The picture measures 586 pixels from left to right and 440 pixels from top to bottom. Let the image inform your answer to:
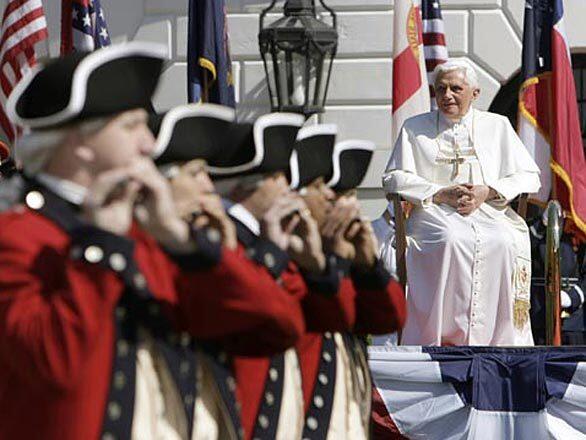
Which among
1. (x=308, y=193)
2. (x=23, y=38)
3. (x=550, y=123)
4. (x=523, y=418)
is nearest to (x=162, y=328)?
(x=308, y=193)

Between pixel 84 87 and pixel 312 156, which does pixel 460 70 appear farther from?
pixel 84 87

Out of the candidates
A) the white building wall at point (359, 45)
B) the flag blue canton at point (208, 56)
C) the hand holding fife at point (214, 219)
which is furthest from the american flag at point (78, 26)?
the hand holding fife at point (214, 219)

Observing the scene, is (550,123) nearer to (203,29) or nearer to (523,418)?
(203,29)

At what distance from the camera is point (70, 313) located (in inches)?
133

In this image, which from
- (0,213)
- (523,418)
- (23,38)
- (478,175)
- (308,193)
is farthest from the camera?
(23,38)

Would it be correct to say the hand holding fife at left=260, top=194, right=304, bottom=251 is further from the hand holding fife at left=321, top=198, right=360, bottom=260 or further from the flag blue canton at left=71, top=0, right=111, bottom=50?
the flag blue canton at left=71, top=0, right=111, bottom=50

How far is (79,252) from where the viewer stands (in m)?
3.41

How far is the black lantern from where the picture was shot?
457 inches

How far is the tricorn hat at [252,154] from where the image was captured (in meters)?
4.45

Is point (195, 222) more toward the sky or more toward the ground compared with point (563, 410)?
more toward the sky

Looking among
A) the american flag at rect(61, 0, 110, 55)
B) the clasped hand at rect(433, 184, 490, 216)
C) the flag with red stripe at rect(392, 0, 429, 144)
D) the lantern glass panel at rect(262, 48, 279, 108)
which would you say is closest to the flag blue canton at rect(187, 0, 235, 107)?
the lantern glass panel at rect(262, 48, 279, 108)

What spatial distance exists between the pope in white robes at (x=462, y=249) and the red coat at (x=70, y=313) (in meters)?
5.35

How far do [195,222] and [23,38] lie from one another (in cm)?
654

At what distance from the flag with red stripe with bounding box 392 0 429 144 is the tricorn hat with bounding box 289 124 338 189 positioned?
6.04 m
